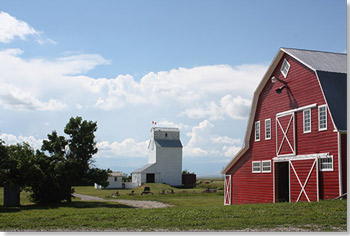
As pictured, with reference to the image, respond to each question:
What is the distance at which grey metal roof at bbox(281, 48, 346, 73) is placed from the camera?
2192cm

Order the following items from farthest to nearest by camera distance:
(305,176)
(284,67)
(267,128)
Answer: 1. (267,128)
2. (284,67)
3. (305,176)

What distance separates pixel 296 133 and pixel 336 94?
335 cm

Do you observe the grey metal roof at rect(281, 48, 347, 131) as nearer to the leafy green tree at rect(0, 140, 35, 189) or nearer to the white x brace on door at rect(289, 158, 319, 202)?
the white x brace on door at rect(289, 158, 319, 202)

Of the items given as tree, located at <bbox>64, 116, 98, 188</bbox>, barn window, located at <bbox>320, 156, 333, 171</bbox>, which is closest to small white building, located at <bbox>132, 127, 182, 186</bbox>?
tree, located at <bbox>64, 116, 98, 188</bbox>

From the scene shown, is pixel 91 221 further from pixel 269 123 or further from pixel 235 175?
pixel 235 175

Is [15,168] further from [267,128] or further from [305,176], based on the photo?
[305,176]

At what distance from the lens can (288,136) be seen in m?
23.6

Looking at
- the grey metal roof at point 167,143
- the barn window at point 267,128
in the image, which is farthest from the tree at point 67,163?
the grey metal roof at point 167,143

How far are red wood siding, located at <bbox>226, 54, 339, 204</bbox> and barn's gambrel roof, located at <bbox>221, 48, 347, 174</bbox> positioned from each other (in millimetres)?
344

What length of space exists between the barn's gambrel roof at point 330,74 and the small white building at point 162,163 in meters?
41.5

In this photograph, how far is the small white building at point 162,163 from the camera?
214 feet

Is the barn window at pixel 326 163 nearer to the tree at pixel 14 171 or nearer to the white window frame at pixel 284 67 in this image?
the white window frame at pixel 284 67

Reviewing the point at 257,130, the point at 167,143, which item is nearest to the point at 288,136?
the point at 257,130

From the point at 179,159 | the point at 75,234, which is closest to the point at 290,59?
the point at 75,234
